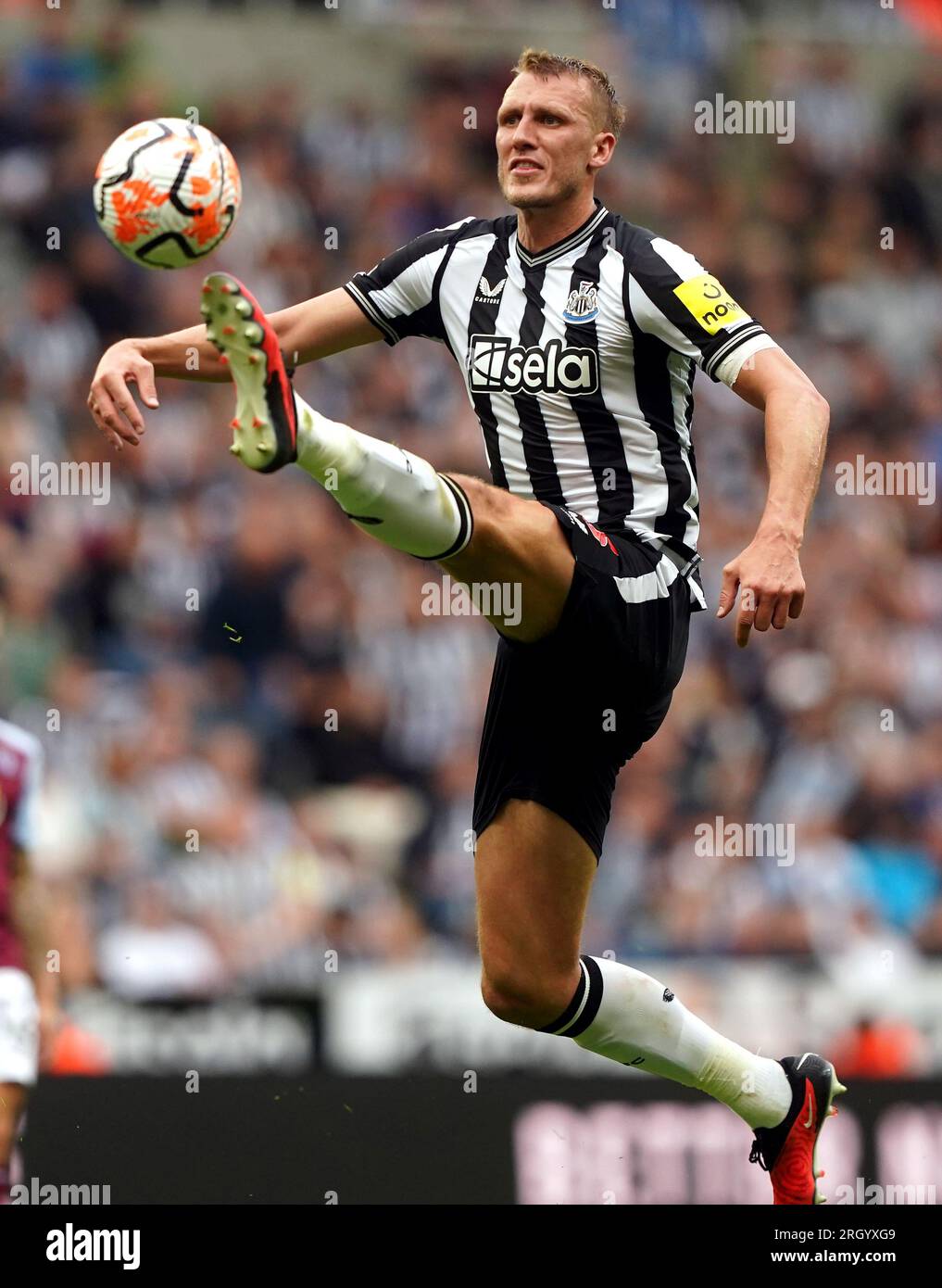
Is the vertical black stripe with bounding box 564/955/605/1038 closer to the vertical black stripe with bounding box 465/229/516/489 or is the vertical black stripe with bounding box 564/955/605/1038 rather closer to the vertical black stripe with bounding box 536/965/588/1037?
the vertical black stripe with bounding box 536/965/588/1037

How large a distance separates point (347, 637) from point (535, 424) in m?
5.60

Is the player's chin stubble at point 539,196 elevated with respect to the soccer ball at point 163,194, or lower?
elevated

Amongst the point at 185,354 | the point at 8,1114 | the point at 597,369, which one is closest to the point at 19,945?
the point at 8,1114

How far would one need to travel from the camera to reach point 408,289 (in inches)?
246

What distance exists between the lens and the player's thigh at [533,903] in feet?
19.4

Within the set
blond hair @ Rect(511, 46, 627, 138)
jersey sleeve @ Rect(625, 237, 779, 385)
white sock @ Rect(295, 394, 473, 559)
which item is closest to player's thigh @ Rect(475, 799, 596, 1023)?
white sock @ Rect(295, 394, 473, 559)

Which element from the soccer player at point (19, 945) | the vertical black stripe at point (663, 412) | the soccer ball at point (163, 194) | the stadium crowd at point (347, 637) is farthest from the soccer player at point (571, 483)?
the stadium crowd at point (347, 637)

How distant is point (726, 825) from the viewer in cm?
1095

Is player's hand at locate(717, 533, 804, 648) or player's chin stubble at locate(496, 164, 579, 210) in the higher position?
player's chin stubble at locate(496, 164, 579, 210)

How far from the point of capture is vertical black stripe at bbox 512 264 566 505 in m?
5.92

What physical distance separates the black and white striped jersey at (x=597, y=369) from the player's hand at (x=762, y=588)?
0.90 m

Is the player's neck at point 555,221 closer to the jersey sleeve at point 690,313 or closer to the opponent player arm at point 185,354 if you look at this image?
the jersey sleeve at point 690,313

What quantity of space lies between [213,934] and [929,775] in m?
4.10

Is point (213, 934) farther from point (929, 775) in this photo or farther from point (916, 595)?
point (916, 595)
